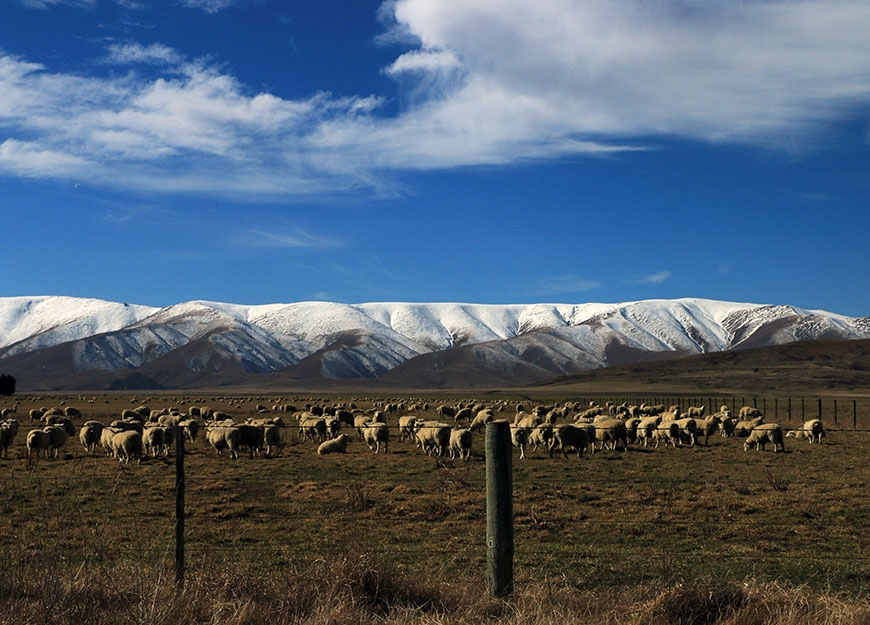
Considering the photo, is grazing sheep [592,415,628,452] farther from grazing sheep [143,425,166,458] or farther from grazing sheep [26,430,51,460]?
grazing sheep [26,430,51,460]

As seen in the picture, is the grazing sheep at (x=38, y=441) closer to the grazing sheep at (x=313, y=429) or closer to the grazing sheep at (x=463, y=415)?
the grazing sheep at (x=313, y=429)

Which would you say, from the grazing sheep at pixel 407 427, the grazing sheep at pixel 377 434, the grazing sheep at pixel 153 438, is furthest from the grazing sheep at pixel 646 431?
the grazing sheep at pixel 153 438

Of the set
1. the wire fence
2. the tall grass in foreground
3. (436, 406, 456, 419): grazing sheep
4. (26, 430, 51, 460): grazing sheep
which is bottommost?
(436, 406, 456, 419): grazing sheep

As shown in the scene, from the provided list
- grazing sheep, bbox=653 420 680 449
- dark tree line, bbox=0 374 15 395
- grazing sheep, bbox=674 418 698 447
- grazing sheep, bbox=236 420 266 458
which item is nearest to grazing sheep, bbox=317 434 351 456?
grazing sheep, bbox=236 420 266 458

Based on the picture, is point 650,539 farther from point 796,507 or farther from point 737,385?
point 737,385

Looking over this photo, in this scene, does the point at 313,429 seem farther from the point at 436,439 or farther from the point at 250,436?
the point at 436,439

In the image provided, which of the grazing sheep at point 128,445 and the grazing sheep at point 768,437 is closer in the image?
the grazing sheep at point 128,445

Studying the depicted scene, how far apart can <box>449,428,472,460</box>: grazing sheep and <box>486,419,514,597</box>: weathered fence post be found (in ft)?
76.2

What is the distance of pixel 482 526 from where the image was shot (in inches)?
611

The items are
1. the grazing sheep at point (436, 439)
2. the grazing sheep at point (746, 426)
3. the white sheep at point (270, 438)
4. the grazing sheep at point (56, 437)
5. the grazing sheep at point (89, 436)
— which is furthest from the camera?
the grazing sheep at point (746, 426)

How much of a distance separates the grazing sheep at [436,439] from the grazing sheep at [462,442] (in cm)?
128

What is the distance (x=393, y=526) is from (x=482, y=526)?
1.77 metres

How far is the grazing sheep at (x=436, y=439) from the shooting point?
105 feet

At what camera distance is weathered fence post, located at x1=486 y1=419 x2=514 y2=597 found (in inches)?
258
